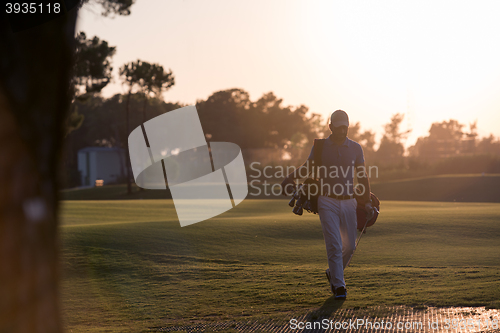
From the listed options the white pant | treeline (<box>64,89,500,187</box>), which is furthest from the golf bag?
treeline (<box>64,89,500,187</box>)

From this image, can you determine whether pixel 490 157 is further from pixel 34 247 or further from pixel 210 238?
pixel 34 247

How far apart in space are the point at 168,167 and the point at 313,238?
45.6m

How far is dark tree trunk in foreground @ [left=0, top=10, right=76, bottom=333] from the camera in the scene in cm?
355

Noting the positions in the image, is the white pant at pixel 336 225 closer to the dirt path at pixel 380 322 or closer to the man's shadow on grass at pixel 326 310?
the man's shadow on grass at pixel 326 310

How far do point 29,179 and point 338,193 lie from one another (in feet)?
11.8

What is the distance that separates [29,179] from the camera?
3.63m

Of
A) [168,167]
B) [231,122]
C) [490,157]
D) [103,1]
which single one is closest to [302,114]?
[231,122]

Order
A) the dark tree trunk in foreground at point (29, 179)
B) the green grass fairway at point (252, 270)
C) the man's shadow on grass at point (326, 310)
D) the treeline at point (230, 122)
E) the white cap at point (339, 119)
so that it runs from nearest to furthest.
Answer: the dark tree trunk in foreground at point (29, 179)
the man's shadow on grass at point (326, 310)
the green grass fairway at point (252, 270)
the white cap at point (339, 119)
the treeline at point (230, 122)

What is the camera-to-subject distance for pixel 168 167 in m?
57.8

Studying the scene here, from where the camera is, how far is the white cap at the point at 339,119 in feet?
20.4

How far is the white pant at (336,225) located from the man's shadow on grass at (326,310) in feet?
A: 0.65

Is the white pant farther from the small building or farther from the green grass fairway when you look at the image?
the small building

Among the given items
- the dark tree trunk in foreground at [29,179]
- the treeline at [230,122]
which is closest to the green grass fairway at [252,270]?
the dark tree trunk in foreground at [29,179]

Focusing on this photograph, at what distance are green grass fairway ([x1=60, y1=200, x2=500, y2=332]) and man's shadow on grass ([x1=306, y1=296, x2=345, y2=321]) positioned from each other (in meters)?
0.04
